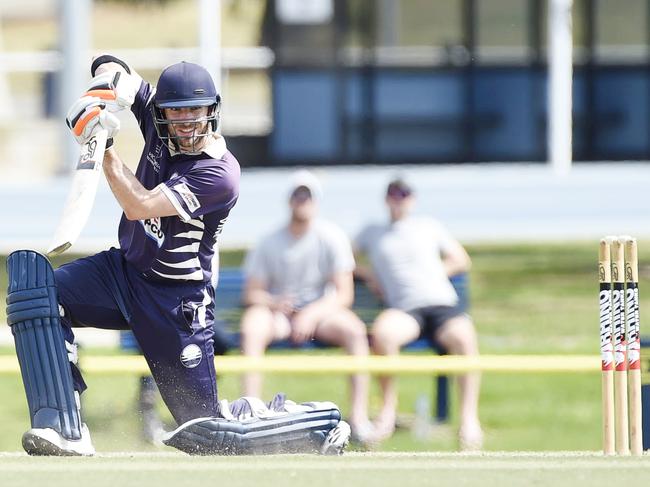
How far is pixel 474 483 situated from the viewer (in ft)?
14.4

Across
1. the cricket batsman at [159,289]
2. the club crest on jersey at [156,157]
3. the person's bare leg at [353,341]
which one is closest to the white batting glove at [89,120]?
the cricket batsman at [159,289]

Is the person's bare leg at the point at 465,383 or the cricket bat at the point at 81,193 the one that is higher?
the cricket bat at the point at 81,193

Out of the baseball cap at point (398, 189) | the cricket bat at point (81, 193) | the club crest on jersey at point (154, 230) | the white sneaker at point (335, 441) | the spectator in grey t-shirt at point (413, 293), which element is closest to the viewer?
the cricket bat at point (81, 193)

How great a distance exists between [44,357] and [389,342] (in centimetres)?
249

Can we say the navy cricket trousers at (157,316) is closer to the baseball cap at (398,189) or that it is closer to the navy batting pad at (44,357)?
the navy batting pad at (44,357)

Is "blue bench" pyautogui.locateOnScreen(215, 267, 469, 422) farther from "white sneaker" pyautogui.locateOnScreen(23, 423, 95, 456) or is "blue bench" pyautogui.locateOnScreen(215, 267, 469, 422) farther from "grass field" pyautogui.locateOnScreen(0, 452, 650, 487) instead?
"white sneaker" pyautogui.locateOnScreen(23, 423, 95, 456)

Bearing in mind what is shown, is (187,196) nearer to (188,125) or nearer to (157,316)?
(188,125)

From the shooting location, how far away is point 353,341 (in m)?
6.97

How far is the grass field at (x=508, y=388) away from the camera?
696 centimetres

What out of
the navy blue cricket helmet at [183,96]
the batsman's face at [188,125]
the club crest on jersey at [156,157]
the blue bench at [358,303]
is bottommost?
the blue bench at [358,303]

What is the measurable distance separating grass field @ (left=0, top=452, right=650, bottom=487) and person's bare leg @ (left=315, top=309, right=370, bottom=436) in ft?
6.15

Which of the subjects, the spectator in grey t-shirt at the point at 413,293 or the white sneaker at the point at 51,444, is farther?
the spectator in grey t-shirt at the point at 413,293

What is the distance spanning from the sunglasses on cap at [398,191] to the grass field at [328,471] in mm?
2741

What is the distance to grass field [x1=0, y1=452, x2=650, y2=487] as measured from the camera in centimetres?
437
